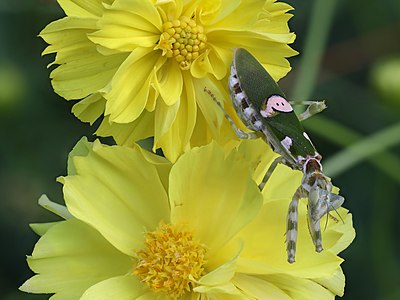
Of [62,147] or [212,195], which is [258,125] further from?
[62,147]

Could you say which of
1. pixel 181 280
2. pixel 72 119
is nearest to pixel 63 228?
pixel 181 280

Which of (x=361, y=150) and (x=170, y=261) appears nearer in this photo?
(x=170, y=261)

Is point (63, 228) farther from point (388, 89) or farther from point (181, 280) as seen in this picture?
point (388, 89)

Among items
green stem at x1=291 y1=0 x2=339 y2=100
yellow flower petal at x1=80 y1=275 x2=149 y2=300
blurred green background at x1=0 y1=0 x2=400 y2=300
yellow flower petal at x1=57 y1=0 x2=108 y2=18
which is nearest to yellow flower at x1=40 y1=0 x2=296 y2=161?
yellow flower petal at x1=57 y1=0 x2=108 y2=18

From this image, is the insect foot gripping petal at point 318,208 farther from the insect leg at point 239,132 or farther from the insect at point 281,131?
the insect leg at point 239,132

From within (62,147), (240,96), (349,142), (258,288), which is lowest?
(349,142)

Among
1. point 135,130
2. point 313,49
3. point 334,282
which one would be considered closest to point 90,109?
point 135,130

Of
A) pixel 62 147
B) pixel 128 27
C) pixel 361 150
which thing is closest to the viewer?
pixel 128 27
